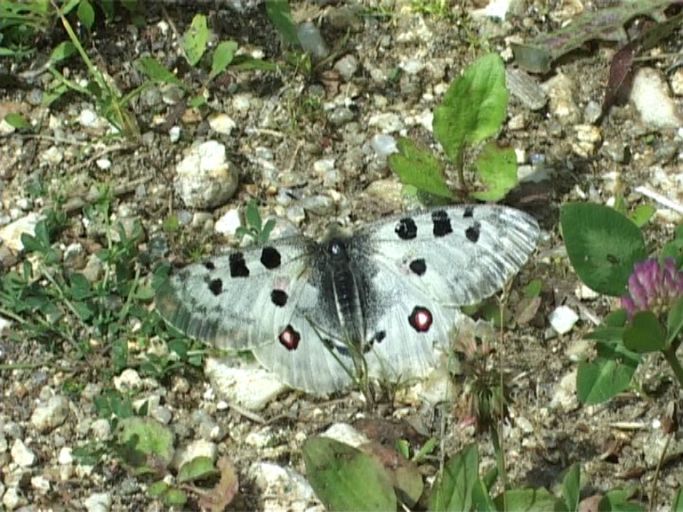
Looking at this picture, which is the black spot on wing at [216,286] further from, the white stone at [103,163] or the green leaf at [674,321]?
the green leaf at [674,321]

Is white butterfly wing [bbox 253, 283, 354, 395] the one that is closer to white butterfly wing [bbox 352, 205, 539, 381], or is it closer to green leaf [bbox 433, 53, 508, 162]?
white butterfly wing [bbox 352, 205, 539, 381]

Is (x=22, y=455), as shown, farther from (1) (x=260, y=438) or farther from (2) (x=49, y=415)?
(1) (x=260, y=438)

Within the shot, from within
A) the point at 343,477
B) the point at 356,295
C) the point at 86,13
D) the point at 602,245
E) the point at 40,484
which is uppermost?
the point at 86,13

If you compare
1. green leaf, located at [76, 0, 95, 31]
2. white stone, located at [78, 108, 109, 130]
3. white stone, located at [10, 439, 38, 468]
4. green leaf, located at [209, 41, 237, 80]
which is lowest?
white stone, located at [10, 439, 38, 468]

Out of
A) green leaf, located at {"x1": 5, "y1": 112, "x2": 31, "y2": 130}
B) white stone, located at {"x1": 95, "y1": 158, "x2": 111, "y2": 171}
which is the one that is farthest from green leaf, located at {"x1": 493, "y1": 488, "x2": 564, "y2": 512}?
green leaf, located at {"x1": 5, "y1": 112, "x2": 31, "y2": 130}

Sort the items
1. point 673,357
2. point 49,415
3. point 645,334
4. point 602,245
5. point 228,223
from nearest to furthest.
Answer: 1. point 645,334
2. point 673,357
3. point 602,245
4. point 49,415
5. point 228,223

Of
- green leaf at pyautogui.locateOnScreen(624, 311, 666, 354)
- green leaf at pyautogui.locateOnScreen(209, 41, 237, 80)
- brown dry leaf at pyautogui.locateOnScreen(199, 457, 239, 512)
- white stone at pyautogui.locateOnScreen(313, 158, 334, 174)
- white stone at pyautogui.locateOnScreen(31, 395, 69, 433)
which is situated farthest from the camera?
green leaf at pyautogui.locateOnScreen(209, 41, 237, 80)

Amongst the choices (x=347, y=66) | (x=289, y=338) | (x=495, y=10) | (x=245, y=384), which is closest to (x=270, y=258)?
(x=289, y=338)
